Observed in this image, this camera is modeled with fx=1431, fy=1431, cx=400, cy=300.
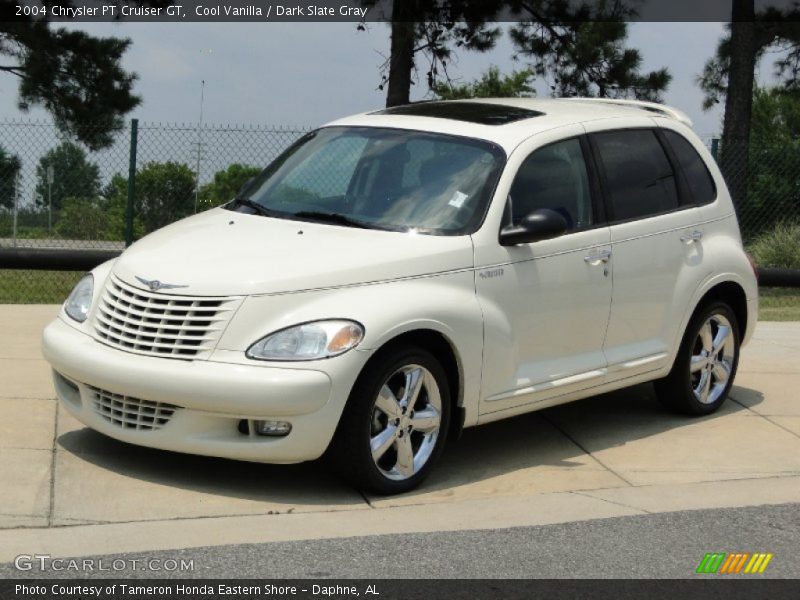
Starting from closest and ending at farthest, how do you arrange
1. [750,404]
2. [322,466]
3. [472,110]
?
[322,466], [472,110], [750,404]

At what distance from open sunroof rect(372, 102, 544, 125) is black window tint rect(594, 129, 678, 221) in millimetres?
486

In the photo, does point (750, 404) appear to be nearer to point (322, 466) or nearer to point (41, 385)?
point (322, 466)

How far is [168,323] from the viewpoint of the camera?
658 centimetres

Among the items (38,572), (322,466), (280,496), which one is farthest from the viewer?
(322,466)

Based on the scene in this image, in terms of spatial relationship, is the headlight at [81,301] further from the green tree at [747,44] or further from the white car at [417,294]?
the green tree at [747,44]

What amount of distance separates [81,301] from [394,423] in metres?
1.75

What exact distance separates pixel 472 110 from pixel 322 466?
233cm

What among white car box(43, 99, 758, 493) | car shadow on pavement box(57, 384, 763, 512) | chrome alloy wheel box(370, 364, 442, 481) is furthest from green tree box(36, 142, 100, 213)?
chrome alloy wheel box(370, 364, 442, 481)

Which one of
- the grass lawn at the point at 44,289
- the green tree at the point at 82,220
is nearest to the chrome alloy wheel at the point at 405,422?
the green tree at the point at 82,220

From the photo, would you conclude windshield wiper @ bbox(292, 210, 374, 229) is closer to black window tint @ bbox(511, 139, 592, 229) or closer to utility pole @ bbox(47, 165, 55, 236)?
black window tint @ bbox(511, 139, 592, 229)

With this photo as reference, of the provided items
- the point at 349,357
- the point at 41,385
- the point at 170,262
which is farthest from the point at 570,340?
the point at 41,385

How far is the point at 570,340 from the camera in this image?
766 centimetres

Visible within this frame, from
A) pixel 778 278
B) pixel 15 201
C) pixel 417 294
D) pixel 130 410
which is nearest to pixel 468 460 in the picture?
pixel 417 294

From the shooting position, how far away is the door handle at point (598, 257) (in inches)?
303
